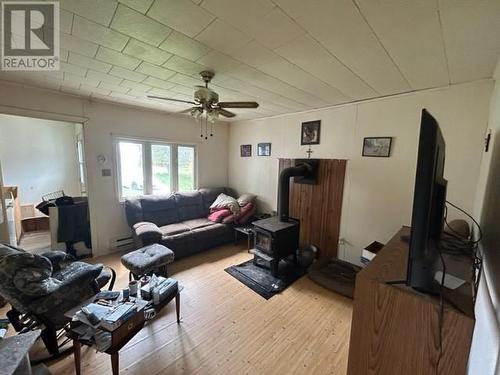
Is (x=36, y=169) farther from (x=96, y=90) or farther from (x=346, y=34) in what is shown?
(x=346, y=34)

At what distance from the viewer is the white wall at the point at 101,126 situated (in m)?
2.71

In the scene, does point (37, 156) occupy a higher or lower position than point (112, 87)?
lower

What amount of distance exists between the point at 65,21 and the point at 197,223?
311 centimetres

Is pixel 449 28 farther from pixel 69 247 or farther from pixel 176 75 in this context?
pixel 69 247

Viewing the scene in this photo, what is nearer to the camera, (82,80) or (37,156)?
(82,80)

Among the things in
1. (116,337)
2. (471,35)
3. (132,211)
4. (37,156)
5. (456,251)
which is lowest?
(116,337)

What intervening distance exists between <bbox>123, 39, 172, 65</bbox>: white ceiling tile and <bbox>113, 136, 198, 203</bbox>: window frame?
2.20 m

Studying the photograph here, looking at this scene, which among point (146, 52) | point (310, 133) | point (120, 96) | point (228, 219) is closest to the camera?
point (146, 52)

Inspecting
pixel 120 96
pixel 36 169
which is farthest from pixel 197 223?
pixel 36 169

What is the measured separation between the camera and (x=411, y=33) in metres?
1.38

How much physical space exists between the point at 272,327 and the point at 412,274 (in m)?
1.55

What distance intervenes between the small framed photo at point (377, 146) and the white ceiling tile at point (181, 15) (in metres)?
2.49

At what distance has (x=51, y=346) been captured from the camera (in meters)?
1.70

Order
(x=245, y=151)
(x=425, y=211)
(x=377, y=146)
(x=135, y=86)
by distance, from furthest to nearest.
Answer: (x=245, y=151) < (x=377, y=146) < (x=135, y=86) < (x=425, y=211)
